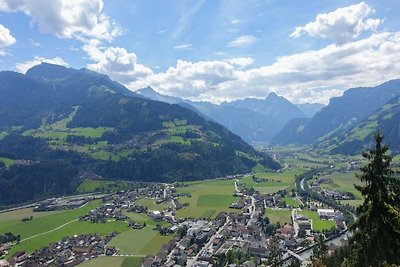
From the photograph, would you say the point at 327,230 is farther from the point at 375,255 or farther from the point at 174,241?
the point at 375,255

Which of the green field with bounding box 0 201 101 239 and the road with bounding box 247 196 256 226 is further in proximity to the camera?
the road with bounding box 247 196 256 226

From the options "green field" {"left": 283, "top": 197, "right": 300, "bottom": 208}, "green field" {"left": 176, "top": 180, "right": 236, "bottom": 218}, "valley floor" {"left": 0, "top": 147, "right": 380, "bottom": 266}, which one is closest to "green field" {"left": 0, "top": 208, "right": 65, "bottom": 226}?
"valley floor" {"left": 0, "top": 147, "right": 380, "bottom": 266}

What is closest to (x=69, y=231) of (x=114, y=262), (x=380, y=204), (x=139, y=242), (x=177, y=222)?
(x=139, y=242)

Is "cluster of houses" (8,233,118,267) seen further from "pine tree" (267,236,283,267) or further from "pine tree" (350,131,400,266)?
"pine tree" (350,131,400,266)

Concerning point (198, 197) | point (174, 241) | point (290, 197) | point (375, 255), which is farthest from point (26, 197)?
point (375, 255)

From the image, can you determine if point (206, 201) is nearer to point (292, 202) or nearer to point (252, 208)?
point (252, 208)

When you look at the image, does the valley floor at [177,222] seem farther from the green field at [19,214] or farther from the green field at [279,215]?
the green field at [19,214]
